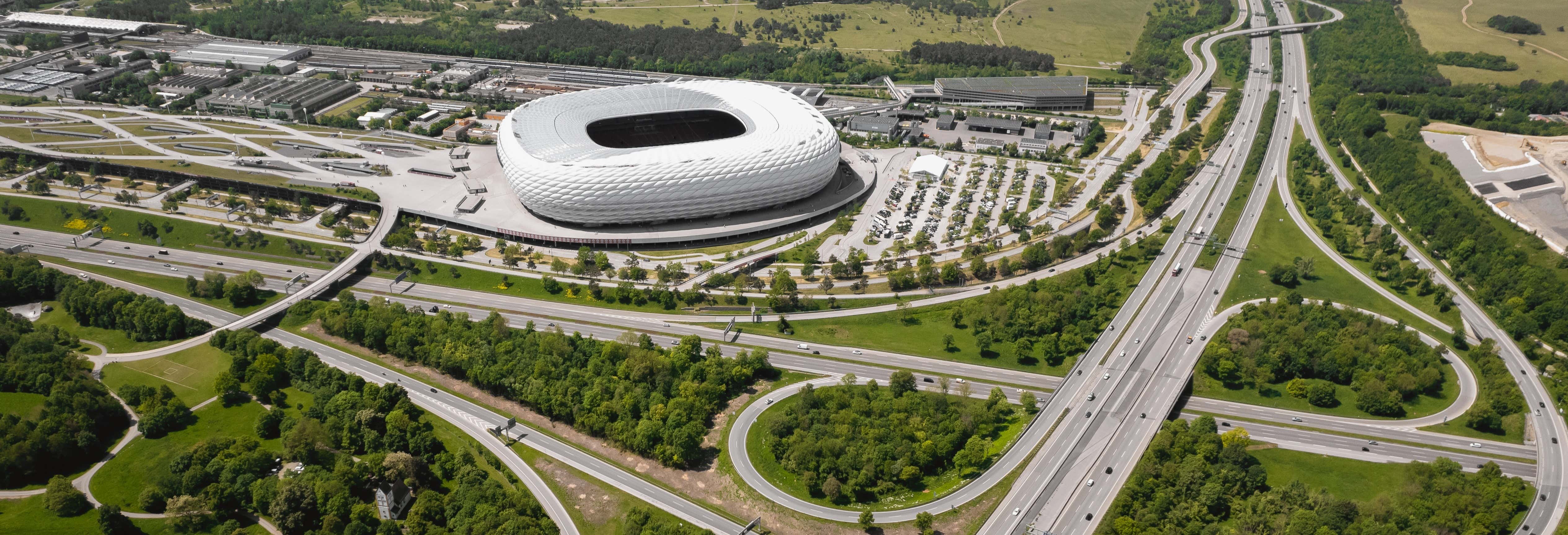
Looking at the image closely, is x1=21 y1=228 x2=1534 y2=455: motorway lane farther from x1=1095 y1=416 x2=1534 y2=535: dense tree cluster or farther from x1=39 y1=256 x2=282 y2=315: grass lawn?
x1=1095 y1=416 x2=1534 y2=535: dense tree cluster

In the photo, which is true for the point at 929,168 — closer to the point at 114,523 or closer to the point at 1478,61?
the point at 114,523

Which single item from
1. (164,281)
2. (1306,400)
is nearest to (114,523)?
(164,281)

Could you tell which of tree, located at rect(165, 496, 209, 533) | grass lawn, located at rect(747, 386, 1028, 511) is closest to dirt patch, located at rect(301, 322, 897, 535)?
grass lawn, located at rect(747, 386, 1028, 511)

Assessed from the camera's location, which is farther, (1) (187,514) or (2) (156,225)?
(2) (156,225)

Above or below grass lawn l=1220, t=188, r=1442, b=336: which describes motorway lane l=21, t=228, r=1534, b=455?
above

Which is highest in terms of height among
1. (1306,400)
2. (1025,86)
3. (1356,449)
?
(1025,86)

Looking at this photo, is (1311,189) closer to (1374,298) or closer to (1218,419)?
(1374,298)

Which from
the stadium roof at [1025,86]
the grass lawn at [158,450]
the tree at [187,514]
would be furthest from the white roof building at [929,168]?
the tree at [187,514]
